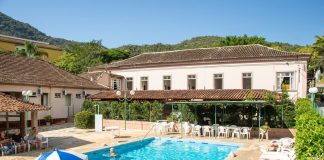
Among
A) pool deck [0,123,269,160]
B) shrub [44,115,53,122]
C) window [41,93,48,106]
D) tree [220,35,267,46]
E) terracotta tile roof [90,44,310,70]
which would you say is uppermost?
tree [220,35,267,46]

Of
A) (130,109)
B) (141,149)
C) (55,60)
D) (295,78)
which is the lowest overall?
(141,149)

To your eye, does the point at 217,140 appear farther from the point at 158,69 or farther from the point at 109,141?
the point at 158,69

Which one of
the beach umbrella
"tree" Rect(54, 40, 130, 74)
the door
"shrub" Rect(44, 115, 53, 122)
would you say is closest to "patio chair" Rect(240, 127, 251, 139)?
the beach umbrella

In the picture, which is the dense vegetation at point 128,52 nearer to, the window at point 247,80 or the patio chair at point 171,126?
the window at point 247,80

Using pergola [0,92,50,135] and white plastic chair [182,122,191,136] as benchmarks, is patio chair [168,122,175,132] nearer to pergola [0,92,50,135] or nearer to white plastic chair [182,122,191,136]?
white plastic chair [182,122,191,136]

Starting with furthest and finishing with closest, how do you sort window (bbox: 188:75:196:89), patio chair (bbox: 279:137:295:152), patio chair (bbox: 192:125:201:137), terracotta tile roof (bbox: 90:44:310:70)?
window (bbox: 188:75:196:89)
terracotta tile roof (bbox: 90:44:310:70)
patio chair (bbox: 192:125:201:137)
patio chair (bbox: 279:137:295:152)

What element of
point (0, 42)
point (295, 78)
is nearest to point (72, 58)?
point (0, 42)

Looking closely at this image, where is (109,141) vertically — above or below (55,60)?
below

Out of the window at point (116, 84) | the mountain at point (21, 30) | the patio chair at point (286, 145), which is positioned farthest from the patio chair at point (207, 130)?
the mountain at point (21, 30)

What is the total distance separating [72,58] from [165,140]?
1819 inches

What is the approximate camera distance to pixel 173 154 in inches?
739

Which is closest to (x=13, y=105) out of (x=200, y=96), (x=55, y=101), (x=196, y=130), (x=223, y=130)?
(x=196, y=130)

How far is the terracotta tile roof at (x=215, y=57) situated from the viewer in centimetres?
3241

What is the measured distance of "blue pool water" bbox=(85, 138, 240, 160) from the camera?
1788 cm
